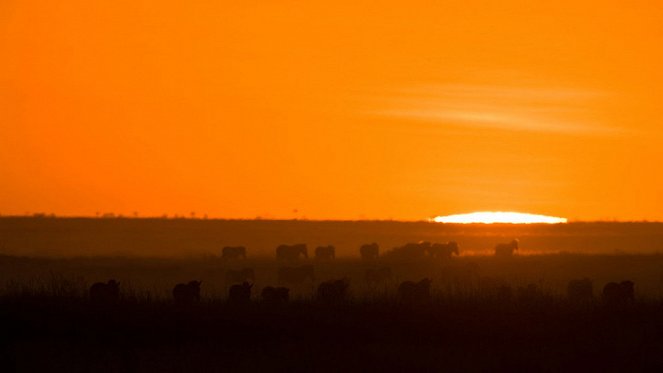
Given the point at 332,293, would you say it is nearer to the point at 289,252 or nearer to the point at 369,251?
the point at 289,252

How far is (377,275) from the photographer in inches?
1688

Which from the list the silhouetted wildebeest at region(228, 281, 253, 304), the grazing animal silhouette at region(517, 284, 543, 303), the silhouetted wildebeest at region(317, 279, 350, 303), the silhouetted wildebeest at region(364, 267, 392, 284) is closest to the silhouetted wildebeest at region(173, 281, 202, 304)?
the silhouetted wildebeest at region(228, 281, 253, 304)

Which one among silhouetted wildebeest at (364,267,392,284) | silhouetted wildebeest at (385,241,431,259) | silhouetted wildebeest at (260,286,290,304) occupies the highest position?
silhouetted wildebeest at (385,241,431,259)

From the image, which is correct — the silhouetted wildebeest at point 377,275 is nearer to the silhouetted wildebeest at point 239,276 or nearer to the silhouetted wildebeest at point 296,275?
the silhouetted wildebeest at point 296,275

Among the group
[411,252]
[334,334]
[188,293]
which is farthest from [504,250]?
[334,334]

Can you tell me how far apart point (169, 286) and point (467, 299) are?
1572cm

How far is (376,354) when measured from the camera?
832 inches

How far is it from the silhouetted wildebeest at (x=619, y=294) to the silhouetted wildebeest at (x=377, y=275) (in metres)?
12.8

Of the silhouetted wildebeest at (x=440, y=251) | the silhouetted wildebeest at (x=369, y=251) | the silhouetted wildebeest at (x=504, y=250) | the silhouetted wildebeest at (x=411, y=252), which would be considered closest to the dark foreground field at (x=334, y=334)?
the silhouetted wildebeest at (x=411, y=252)

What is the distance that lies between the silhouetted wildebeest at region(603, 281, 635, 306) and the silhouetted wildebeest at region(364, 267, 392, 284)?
12805 millimetres

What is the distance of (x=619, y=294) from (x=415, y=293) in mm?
3911

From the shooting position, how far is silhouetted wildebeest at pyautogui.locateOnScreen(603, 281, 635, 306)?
88.4ft

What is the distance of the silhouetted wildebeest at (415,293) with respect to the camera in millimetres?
26039

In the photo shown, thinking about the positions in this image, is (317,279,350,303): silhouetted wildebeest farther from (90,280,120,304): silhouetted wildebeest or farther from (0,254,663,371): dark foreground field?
(90,280,120,304): silhouetted wildebeest
